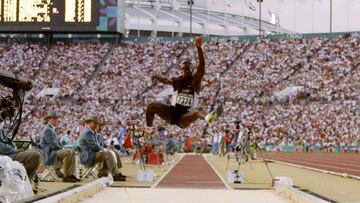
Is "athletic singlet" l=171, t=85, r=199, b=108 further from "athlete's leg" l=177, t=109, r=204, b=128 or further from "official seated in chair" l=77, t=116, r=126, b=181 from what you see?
"official seated in chair" l=77, t=116, r=126, b=181

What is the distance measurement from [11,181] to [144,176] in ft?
26.1

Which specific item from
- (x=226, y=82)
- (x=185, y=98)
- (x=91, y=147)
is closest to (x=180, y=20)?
(x=226, y=82)

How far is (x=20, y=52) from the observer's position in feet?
181

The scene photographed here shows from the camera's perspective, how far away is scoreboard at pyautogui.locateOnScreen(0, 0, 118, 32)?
45938 millimetres

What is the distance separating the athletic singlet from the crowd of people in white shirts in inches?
1247

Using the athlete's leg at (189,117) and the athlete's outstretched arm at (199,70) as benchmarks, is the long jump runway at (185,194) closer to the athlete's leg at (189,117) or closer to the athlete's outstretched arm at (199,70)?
the athlete's leg at (189,117)

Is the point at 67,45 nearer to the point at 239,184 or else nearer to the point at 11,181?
the point at 239,184

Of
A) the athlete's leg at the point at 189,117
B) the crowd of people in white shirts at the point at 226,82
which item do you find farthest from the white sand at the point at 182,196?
the crowd of people in white shirts at the point at 226,82

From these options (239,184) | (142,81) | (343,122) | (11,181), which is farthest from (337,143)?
(11,181)

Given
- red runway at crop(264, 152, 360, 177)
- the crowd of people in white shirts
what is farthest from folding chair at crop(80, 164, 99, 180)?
the crowd of people in white shirts

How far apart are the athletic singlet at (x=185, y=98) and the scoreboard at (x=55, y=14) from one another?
37.3 metres

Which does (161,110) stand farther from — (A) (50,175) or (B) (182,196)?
(A) (50,175)

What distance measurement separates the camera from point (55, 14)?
46.3 meters

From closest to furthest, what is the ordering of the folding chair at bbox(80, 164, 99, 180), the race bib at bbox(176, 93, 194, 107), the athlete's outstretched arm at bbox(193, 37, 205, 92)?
the athlete's outstretched arm at bbox(193, 37, 205, 92), the race bib at bbox(176, 93, 194, 107), the folding chair at bbox(80, 164, 99, 180)
